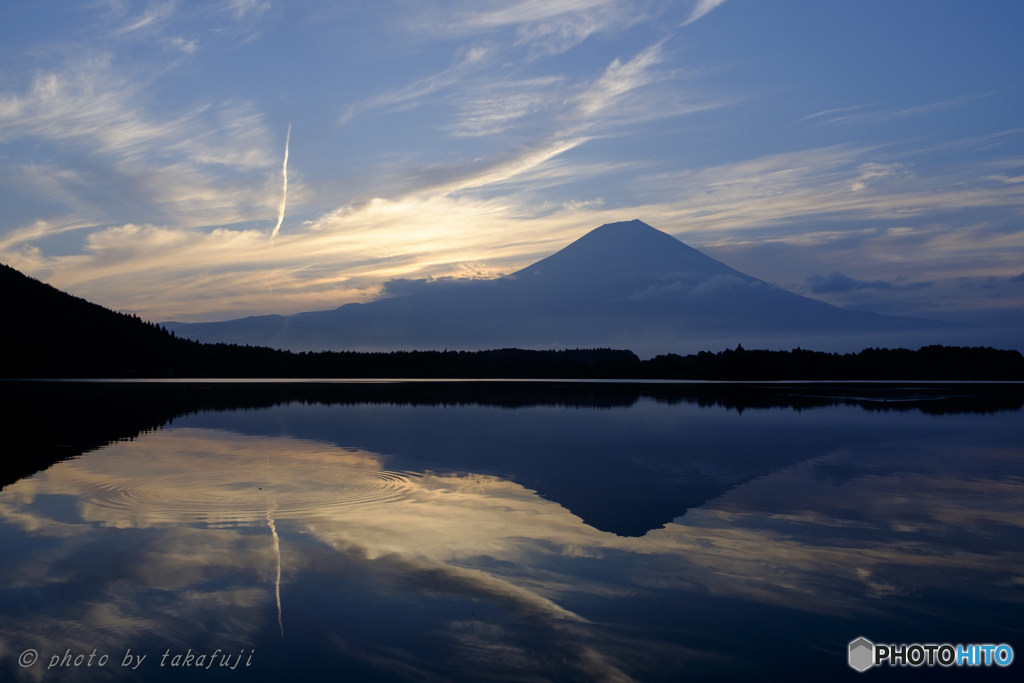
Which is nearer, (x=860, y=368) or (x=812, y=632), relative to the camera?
(x=812, y=632)

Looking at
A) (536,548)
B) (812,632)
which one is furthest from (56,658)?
(812,632)

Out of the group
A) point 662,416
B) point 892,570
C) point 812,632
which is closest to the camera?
point 812,632

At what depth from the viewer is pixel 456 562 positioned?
317 inches

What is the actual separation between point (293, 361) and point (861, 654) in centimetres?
12356

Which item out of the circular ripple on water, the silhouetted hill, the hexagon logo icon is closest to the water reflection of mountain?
the circular ripple on water

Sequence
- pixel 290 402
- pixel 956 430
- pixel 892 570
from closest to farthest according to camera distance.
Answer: pixel 892 570 < pixel 956 430 < pixel 290 402

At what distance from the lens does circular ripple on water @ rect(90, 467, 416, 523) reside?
33.8ft

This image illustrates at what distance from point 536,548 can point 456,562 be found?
44.5 inches

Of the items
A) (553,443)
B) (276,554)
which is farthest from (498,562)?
(553,443)

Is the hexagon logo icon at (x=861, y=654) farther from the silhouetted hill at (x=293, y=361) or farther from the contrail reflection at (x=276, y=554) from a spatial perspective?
the silhouetted hill at (x=293, y=361)

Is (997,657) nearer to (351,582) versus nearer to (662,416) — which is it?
(351,582)

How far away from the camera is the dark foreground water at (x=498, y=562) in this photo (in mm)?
5715

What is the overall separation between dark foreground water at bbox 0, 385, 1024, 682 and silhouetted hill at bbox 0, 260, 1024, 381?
69462 millimetres

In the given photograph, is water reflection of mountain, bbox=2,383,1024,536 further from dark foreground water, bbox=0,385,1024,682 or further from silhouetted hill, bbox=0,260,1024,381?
silhouetted hill, bbox=0,260,1024,381
